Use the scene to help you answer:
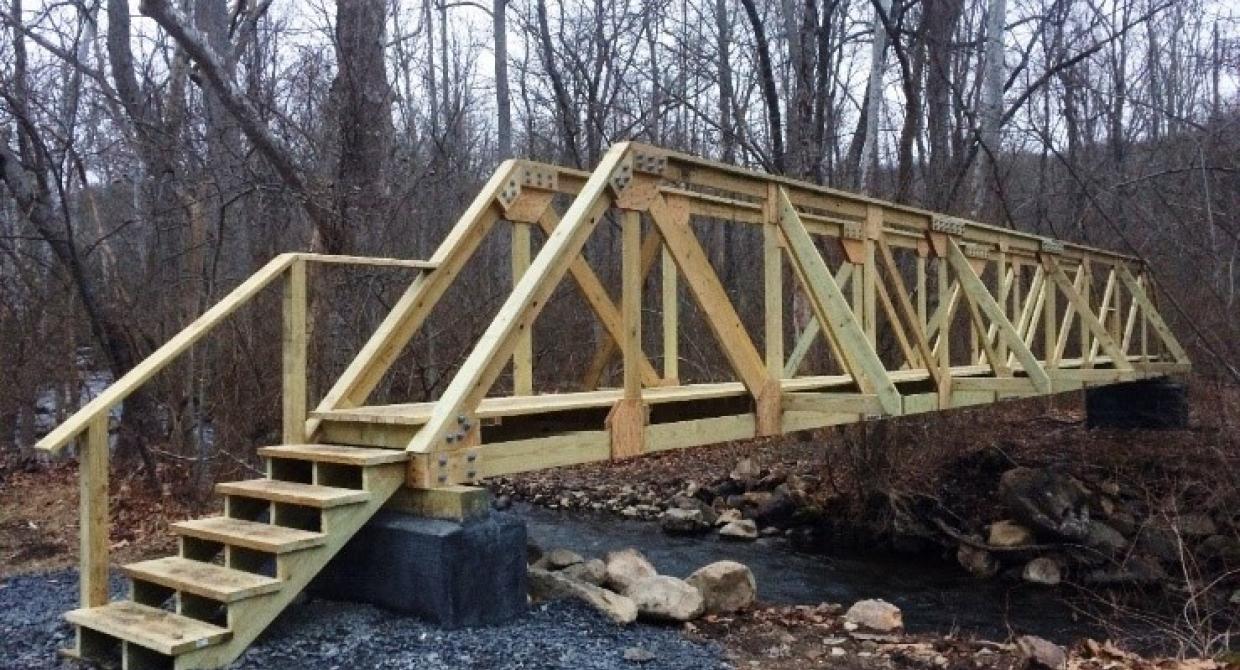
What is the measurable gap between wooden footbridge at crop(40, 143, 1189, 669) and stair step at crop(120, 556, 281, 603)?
0.04 ft

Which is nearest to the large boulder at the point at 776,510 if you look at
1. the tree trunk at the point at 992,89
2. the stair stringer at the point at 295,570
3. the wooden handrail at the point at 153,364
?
the tree trunk at the point at 992,89

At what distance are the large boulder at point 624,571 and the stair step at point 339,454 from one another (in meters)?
1.97

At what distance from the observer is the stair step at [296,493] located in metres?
5.25

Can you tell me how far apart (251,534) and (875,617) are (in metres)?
4.12

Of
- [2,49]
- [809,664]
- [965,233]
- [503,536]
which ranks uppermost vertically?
[2,49]

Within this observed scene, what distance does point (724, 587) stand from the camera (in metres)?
7.32

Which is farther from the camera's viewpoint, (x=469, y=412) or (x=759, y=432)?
(x=759, y=432)

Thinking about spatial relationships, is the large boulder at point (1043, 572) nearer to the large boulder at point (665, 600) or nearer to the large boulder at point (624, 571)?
the large boulder at point (624, 571)

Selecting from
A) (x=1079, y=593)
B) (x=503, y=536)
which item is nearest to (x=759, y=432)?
(x=503, y=536)

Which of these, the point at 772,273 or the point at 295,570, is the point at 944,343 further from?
the point at 295,570

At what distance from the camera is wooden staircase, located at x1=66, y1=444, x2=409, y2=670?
4.86 metres

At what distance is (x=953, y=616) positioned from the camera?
10.5 m

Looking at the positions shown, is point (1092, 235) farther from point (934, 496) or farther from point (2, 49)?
point (2, 49)

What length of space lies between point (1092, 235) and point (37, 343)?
62.5 ft
